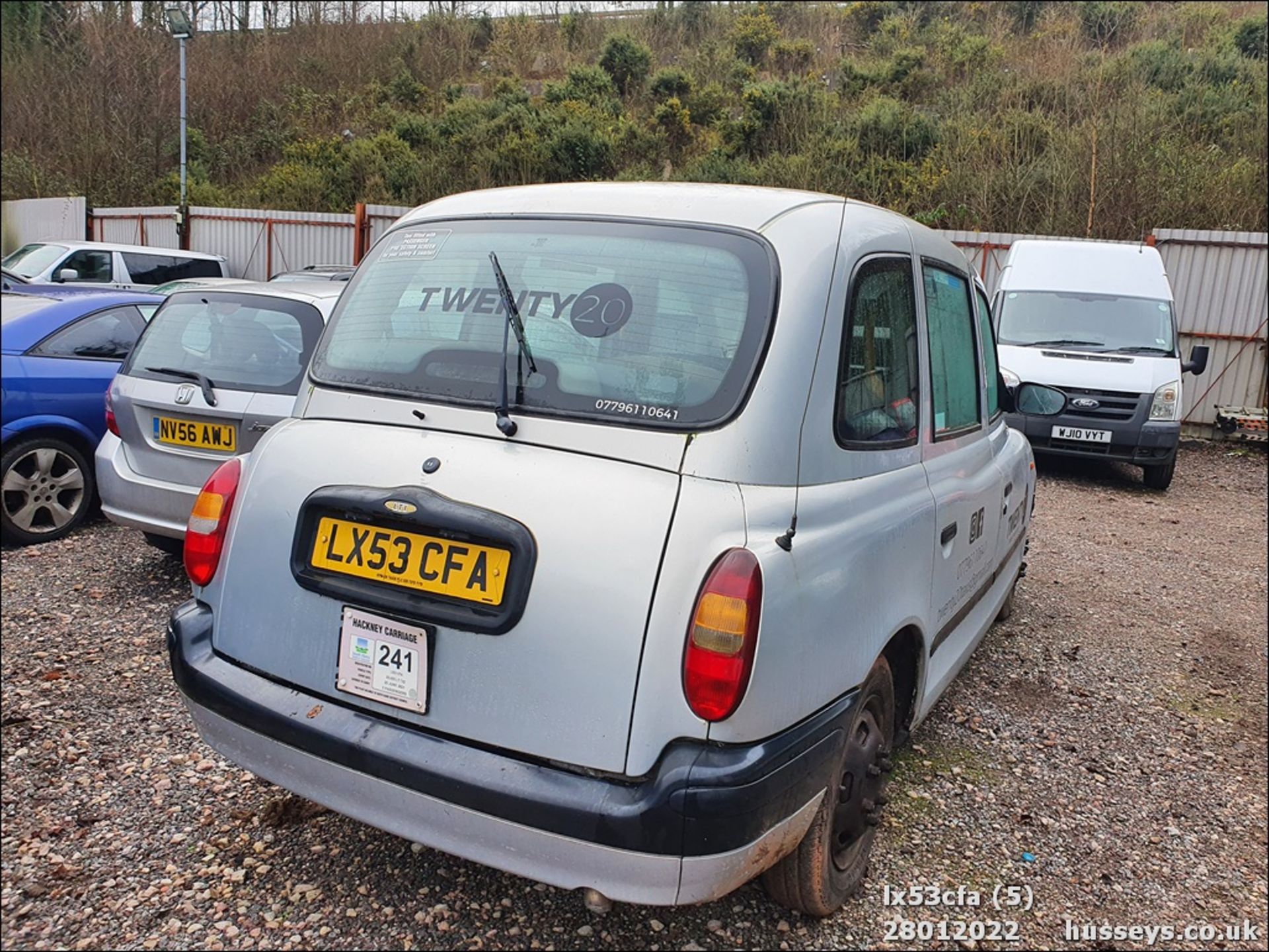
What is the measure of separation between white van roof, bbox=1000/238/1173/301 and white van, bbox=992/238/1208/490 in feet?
0.04

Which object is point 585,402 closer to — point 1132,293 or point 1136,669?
point 1136,669

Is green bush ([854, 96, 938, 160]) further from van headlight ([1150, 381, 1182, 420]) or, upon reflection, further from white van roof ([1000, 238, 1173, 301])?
van headlight ([1150, 381, 1182, 420])

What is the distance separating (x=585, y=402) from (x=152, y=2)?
129 cm

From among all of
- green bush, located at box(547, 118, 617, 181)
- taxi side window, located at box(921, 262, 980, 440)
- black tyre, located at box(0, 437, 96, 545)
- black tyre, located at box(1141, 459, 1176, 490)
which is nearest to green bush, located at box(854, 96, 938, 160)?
green bush, located at box(547, 118, 617, 181)

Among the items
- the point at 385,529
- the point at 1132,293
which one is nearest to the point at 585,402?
the point at 385,529

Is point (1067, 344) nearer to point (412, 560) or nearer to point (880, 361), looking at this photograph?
point (880, 361)

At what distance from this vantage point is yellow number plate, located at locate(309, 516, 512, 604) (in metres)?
2.04

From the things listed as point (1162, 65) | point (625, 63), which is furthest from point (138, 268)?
point (1162, 65)

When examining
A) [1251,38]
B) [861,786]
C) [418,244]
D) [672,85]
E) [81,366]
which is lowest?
[861,786]

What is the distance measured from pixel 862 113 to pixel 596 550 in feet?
65.7

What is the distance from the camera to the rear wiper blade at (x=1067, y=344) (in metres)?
9.37

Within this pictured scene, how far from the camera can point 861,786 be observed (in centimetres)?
255

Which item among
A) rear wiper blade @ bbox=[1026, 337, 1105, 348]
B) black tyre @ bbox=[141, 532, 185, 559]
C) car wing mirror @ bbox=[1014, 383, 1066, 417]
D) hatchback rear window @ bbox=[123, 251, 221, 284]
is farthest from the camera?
hatchback rear window @ bbox=[123, 251, 221, 284]

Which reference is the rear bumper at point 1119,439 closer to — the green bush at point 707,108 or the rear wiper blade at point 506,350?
the rear wiper blade at point 506,350
